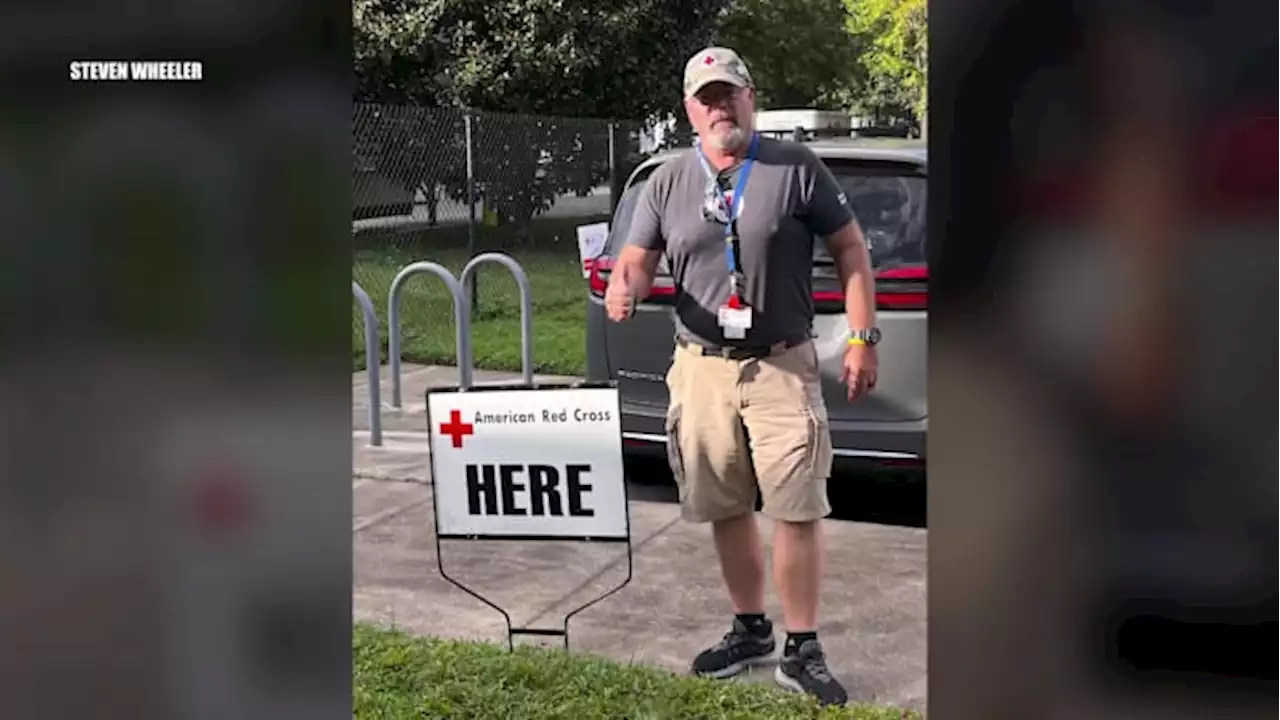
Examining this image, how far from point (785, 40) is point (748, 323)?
2.90 meters

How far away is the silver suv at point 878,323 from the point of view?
4.57m

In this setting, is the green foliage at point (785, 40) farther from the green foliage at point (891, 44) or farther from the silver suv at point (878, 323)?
the silver suv at point (878, 323)

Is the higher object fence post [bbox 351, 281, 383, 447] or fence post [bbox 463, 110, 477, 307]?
fence post [bbox 463, 110, 477, 307]

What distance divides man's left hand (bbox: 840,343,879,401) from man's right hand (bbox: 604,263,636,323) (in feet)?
2.06

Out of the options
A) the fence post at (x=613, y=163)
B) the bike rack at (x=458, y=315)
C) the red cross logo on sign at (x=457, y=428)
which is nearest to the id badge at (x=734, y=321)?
the red cross logo on sign at (x=457, y=428)

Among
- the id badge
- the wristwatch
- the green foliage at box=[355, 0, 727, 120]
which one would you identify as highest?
the green foliage at box=[355, 0, 727, 120]

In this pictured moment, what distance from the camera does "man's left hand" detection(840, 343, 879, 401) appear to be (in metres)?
3.75

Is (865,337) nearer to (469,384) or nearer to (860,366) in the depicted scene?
(860,366)

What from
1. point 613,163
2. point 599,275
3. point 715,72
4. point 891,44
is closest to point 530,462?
point 715,72

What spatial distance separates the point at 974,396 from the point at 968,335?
9 cm

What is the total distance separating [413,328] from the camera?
33.7 ft

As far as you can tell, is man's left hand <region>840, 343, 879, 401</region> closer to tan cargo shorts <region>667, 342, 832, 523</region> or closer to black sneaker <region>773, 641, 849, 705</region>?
tan cargo shorts <region>667, 342, 832, 523</region>

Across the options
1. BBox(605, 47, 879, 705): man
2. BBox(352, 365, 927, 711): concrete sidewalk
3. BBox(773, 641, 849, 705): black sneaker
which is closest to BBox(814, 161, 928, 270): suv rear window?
BBox(605, 47, 879, 705): man

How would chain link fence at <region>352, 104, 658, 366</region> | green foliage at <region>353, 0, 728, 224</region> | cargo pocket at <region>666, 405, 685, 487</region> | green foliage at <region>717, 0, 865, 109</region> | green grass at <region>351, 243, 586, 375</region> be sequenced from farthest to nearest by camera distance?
chain link fence at <region>352, 104, 658, 366</region>
green grass at <region>351, 243, 586, 375</region>
green foliage at <region>353, 0, 728, 224</region>
green foliage at <region>717, 0, 865, 109</region>
cargo pocket at <region>666, 405, 685, 487</region>
